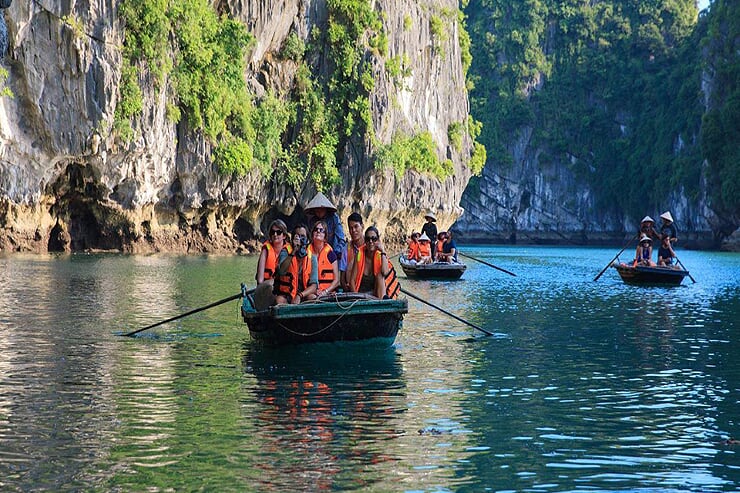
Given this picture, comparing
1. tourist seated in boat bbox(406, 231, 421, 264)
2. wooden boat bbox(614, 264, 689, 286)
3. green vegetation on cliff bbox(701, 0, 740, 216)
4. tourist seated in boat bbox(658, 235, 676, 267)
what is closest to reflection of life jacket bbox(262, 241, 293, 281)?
wooden boat bbox(614, 264, 689, 286)

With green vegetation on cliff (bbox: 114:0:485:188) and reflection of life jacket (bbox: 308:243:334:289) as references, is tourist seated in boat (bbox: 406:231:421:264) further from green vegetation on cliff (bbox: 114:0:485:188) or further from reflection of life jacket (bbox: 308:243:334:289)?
reflection of life jacket (bbox: 308:243:334:289)

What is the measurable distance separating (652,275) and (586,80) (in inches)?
3032

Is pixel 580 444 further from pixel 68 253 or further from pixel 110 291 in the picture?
pixel 68 253

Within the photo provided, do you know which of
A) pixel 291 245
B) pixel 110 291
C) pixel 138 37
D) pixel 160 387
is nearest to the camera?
pixel 160 387

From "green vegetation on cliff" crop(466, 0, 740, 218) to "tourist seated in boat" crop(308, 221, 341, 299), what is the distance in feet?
269

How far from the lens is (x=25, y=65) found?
3544cm

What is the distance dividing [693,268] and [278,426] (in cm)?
3625

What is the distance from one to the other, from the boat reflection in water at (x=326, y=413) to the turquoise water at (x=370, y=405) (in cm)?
3

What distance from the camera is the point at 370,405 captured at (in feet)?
33.1

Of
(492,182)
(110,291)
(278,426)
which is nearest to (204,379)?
(278,426)

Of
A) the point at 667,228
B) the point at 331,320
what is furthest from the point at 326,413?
the point at 667,228

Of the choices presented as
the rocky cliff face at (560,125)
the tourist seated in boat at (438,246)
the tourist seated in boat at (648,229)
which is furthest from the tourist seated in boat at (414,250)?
the rocky cliff face at (560,125)

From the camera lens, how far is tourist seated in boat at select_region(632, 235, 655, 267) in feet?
96.2

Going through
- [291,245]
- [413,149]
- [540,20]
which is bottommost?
[291,245]
